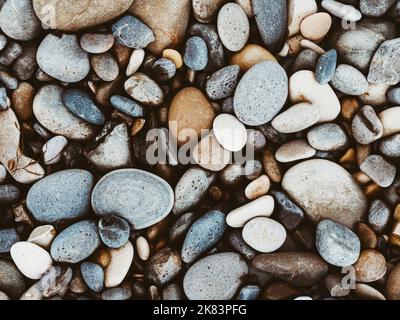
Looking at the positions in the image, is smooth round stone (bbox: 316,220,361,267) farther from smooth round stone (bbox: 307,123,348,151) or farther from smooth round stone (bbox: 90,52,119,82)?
smooth round stone (bbox: 90,52,119,82)

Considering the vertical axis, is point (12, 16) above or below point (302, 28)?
above

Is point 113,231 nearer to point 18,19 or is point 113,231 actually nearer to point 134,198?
point 134,198

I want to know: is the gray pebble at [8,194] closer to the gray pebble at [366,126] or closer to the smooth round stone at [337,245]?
the smooth round stone at [337,245]

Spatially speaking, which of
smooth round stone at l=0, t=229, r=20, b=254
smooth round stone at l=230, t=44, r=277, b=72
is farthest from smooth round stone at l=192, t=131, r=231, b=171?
smooth round stone at l=0, t=229, r=20, b=254

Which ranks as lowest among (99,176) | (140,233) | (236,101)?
(140,233)
